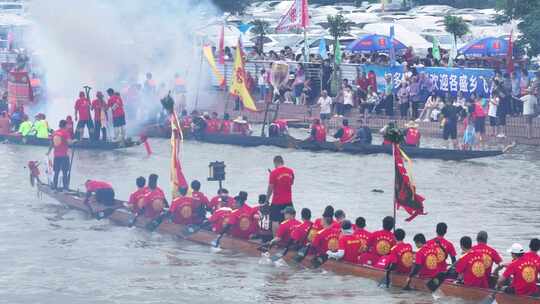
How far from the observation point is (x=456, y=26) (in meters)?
46.4

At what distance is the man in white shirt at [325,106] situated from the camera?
1619 inches

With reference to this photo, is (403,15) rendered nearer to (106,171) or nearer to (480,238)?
(106,171)

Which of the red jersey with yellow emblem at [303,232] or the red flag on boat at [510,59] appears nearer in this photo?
the red jersey with yellow emblem at [303,232]

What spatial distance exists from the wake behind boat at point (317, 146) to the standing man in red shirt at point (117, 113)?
2.22m

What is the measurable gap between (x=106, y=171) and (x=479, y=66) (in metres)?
12.3

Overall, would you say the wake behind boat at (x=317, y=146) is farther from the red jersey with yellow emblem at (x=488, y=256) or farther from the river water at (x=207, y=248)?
the red jersey with yellow emblem at (x=488, y=256)

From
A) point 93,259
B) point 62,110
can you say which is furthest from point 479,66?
point 93,259

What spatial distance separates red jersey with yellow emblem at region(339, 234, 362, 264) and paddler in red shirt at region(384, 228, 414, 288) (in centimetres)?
91

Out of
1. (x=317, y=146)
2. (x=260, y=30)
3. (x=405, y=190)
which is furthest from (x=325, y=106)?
(x=405, y=190)

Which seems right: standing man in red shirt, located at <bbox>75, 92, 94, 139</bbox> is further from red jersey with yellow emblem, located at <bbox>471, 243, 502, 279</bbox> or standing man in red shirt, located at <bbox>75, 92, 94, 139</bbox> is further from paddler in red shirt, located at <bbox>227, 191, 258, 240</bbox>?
red jersey with yellow emblem, located at <bbox>471, 243, 502, 279</bbox>

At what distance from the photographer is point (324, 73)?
141ft

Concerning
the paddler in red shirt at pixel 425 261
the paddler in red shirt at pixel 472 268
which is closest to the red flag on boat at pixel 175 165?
the paddler in red shirt at pixel 425 261

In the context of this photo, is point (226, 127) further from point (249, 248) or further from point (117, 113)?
point (249, 248)

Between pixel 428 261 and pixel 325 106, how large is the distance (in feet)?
68.5
